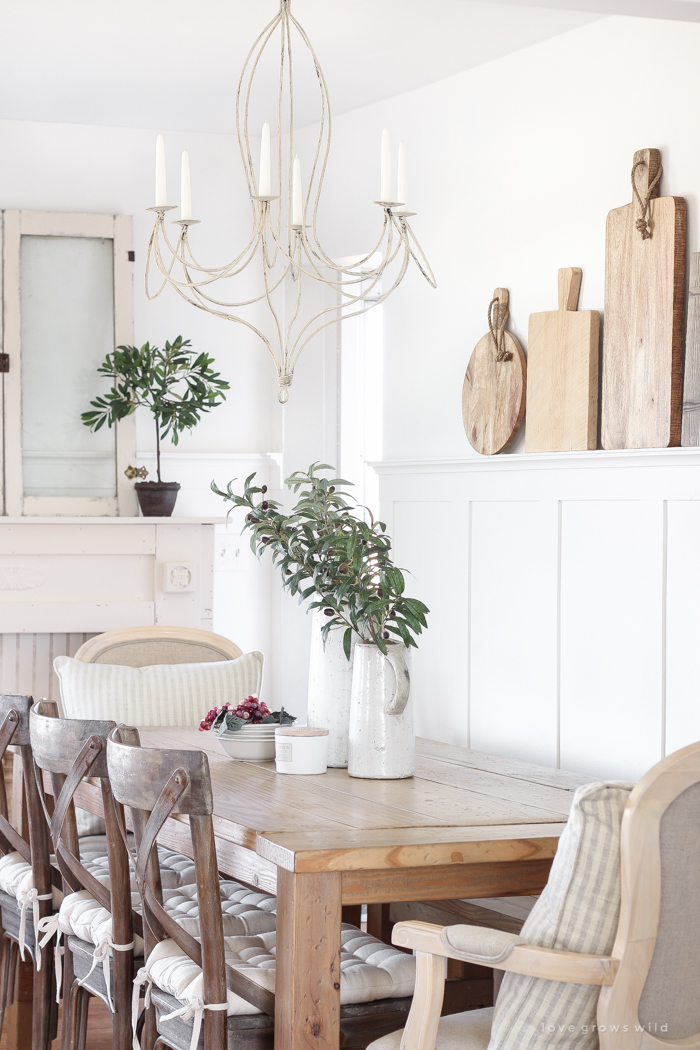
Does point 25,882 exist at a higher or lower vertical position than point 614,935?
lower

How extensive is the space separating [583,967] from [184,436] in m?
3.29

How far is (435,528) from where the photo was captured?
3861 millimetres

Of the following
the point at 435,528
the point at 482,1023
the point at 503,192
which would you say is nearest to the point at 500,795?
the point at 482,1023

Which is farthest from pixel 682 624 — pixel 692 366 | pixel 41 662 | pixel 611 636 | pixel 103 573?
pixel 41 662

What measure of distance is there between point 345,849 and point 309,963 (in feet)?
0.60

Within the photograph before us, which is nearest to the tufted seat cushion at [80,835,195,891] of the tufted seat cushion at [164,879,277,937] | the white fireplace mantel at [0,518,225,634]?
the tufted seat cushion at [164,879,277,937]

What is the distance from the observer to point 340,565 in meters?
2.54

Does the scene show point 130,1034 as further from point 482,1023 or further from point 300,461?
point 300,461

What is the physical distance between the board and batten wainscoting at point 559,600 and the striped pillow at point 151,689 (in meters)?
0.70

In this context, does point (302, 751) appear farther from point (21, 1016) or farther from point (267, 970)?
point (21, 1016)

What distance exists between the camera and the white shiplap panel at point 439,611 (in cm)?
375

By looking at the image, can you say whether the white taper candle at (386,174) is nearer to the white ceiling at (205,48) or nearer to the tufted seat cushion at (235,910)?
the white ceiling at (205,48)

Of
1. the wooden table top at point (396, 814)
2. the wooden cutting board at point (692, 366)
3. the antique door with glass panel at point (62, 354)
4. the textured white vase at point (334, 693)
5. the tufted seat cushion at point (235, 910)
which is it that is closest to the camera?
the wooden table top at point (396, 814)

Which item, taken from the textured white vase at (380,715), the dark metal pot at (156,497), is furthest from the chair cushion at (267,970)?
the dark metal pot at (156,497)
